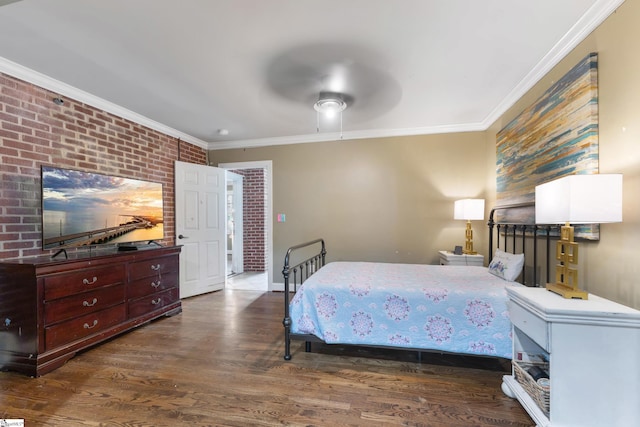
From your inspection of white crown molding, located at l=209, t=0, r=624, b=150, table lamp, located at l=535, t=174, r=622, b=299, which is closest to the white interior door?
white crown molding, located at l=209, t=0, r=624, b=150

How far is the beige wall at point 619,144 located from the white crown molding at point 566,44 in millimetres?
45

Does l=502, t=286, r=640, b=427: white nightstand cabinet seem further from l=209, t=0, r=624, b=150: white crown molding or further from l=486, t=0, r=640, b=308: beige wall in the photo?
l=209, t=0, r=624, b=150: white crown molding

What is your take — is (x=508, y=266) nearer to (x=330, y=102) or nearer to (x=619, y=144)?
(x=619, y=144)

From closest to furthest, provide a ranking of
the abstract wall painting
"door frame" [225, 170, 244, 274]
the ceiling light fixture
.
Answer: the abstract wall painting
the ceiling light fixture
"door frame" [225, 170, 244, 274]

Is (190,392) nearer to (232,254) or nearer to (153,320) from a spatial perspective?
(153,320)

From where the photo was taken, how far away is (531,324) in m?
1.53

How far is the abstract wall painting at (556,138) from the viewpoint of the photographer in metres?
1.77

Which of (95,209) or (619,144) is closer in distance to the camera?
(619,144)

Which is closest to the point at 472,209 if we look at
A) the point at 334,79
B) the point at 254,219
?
the point at 334,79

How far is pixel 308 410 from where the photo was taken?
65.4 inches

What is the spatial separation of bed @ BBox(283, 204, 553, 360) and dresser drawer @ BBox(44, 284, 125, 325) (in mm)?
1726

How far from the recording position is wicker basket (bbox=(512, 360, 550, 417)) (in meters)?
1.45

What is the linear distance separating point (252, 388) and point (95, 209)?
2.33 m

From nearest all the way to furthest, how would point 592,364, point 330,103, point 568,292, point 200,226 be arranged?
point 592,364
point 568,292
point 330,103
point 200,226
